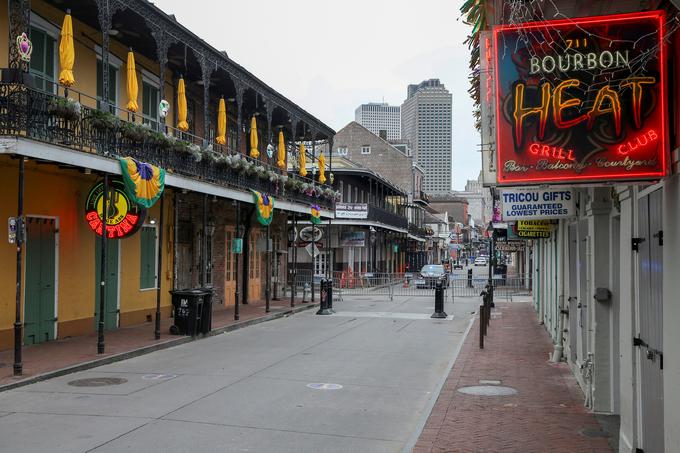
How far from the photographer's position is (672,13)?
4.68m

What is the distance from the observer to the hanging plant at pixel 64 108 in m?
11.6

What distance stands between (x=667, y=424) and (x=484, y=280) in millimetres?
31946

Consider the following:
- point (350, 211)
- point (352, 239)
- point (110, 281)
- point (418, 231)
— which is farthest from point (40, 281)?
point (418, 231)

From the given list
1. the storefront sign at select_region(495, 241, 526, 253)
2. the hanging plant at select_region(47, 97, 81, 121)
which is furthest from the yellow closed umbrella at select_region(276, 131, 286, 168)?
the storefront sign at select_region(495, 241, 526, 253)

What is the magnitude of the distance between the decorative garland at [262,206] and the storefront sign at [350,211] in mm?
19645

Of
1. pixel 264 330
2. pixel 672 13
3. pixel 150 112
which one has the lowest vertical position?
pixel 264 330

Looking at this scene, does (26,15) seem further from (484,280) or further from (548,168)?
(484,280)

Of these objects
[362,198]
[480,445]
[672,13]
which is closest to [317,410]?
[480,445]

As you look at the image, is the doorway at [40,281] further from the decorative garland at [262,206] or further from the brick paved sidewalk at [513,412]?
the brick paved sidewalk at [513,412]

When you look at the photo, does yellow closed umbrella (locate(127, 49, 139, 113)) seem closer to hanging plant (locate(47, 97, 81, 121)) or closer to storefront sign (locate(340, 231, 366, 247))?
hanging plant (locate(47, 97, 81, 121))

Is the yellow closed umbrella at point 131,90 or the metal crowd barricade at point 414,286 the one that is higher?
the yellow closed umbrella at point 131,90

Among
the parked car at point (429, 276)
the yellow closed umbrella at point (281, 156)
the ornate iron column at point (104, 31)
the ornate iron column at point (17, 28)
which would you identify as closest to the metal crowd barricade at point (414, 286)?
the parked car at point (429, 276)

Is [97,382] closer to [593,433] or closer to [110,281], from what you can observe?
[110,281]

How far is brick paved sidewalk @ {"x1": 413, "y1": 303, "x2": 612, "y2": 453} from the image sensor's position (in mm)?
7145
